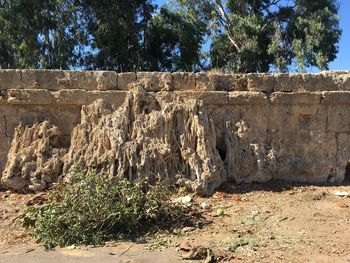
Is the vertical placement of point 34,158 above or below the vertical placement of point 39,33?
below

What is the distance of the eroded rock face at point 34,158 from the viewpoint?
548cm

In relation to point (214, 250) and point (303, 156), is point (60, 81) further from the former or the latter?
point (303, 156)

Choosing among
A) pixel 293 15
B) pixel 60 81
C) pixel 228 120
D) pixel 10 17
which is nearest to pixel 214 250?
pixel 228 120

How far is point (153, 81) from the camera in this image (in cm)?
577

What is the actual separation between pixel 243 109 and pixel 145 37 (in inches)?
329

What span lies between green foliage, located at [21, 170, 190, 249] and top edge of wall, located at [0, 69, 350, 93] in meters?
1.40

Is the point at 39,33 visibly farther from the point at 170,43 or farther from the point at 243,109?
the point at 243,109

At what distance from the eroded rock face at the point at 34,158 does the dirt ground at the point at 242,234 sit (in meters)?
0.19

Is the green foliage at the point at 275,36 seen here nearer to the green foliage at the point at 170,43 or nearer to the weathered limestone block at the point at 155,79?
the green foliage at the point at 170,43

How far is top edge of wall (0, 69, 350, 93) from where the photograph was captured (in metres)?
5.66

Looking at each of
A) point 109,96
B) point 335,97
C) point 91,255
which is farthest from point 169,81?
point 91,255

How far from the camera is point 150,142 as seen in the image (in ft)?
18.0

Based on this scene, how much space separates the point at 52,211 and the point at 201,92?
98.2 inches

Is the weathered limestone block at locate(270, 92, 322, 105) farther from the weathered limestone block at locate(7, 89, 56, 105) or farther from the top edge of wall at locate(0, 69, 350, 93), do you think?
the weathered limestone block at locate(7, 89, 56, 105)
